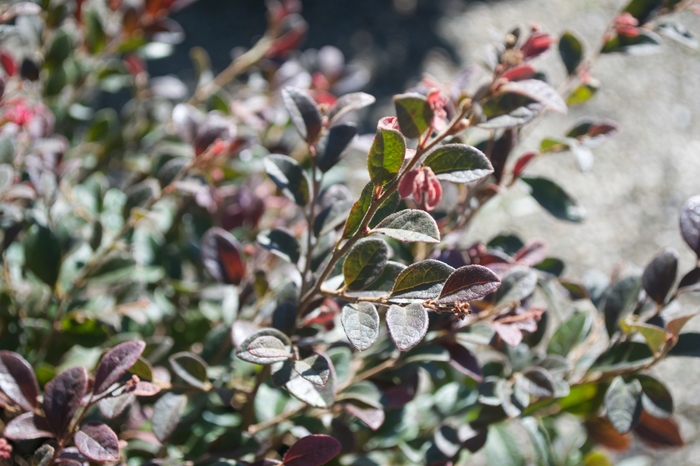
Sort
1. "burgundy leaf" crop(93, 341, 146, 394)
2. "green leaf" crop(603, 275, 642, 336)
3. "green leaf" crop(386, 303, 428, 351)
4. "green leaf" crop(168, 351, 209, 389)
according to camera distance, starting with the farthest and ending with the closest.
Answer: "green leaf" crop(603, 275, 642, 336) → "green leaf" crop(168, 351, 209, 389) → "burgundy leaf" crop(93, 341, 146, 394) → "green leaf" crop(386, 303, 428, 351)

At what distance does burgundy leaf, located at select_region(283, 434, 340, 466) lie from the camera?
0.74 meters

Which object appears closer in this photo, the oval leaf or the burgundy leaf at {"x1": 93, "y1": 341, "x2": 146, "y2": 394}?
the burgundy leaf at {"x1": 93, "y1": 341, "x2": 146, "y2": 394}

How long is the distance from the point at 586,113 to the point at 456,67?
1.84ft

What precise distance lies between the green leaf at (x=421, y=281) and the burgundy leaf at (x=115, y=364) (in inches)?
12.0

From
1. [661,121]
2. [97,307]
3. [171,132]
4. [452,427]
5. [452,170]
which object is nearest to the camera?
[452,170]

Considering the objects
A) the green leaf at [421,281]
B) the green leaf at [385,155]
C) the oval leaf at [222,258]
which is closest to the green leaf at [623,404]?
the green leaf at [421,281]

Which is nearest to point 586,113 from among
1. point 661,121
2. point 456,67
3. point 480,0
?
point 661,121

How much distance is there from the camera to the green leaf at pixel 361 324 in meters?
0.65

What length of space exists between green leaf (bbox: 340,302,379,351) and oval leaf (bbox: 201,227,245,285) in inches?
15.0

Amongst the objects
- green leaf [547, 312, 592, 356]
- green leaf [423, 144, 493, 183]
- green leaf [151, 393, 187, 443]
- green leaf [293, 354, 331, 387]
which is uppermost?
green leaf [423, 144, 493, 183]

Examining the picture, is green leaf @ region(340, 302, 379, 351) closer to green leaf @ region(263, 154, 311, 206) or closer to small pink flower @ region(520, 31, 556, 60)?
green leaf @ region(263, 154, 311, 206)

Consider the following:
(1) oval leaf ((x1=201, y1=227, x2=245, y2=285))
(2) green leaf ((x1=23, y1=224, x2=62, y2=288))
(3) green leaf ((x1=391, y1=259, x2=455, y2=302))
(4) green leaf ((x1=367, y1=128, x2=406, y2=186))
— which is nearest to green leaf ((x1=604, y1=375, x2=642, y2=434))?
(3) green leaf ((x1=391, y1=259, x2=455, y2=302))

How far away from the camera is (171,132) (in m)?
1.48

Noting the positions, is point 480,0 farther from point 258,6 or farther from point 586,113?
point 258,6
